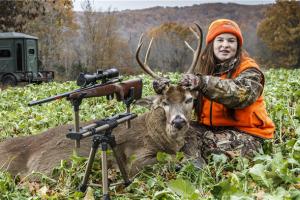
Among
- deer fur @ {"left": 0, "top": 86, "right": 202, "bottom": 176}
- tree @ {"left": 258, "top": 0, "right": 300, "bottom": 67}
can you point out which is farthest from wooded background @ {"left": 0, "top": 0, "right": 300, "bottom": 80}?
deer fur @ {"left": 0, "top": 86, "right": 202, "bottom": 176}

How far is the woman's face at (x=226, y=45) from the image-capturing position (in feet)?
18.7

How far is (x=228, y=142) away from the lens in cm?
561

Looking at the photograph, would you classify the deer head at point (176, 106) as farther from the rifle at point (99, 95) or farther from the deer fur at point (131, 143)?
the rifle at point (99, 95)

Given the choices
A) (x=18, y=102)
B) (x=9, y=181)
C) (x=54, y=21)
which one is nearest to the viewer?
(x=9, y=181)

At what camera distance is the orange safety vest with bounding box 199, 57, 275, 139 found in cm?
566

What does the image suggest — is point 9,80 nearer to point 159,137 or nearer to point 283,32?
point 159,137

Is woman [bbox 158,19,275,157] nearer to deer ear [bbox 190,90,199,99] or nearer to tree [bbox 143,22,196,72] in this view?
deer ear [bbox 190,90,199,99]

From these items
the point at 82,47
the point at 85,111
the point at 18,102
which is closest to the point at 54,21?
the point at 82,47

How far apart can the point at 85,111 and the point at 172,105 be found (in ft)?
14.2

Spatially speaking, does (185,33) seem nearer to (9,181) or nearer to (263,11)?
(263,11)

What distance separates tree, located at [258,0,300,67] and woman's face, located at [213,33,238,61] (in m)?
51.6

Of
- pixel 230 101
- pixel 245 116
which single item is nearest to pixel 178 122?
pixel 230 101

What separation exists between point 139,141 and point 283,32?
5585 cm

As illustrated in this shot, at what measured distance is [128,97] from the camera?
4.93 meters
